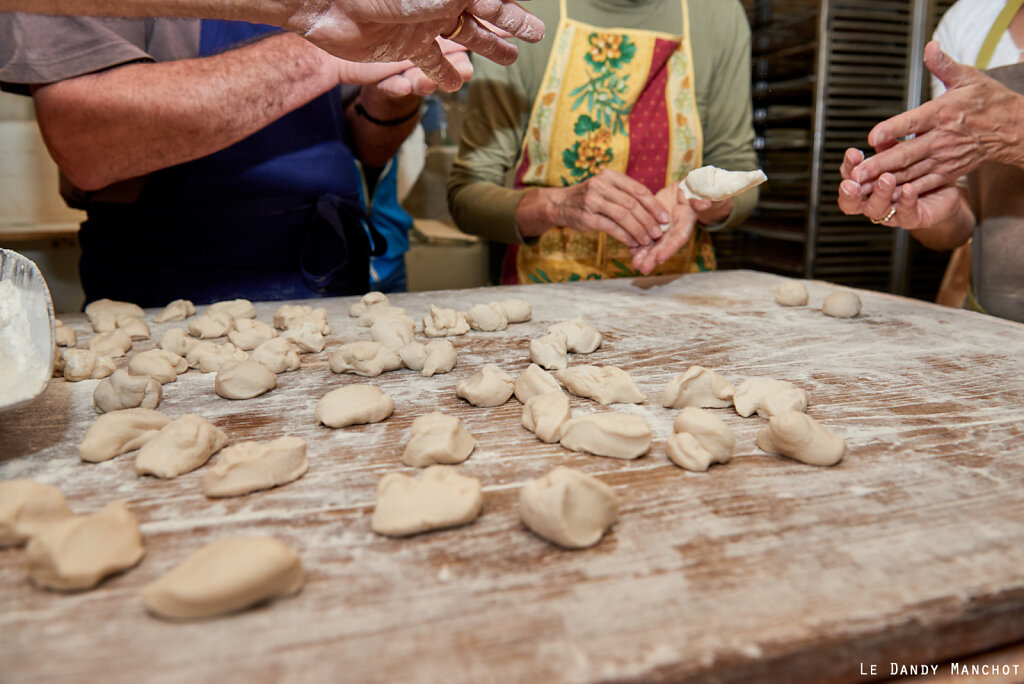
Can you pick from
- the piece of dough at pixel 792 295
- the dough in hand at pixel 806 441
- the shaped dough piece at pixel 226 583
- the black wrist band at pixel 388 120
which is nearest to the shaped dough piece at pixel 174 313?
the black wrist band at pixel 388 120

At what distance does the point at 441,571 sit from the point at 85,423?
660 mm

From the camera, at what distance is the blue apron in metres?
1.79

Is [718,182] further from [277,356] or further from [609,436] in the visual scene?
[277,356]

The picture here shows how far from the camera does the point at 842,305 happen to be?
1441mm

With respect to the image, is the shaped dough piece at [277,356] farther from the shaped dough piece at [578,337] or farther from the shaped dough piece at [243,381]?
the shaped dough piece at [578,337]

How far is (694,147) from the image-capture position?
2236 mm

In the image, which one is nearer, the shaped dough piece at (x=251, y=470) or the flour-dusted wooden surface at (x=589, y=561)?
the flour-dusted wooden surface at (x=589, y=561)

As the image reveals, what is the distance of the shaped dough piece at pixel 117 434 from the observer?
81cm

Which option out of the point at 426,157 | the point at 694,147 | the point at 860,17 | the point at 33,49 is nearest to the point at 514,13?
the point at 33,49

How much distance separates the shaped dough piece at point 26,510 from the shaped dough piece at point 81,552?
0.02 metres

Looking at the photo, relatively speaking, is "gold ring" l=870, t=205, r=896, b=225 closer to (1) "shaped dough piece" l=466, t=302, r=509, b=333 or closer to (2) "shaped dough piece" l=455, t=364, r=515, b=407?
(1) "shaped dough piece" l=466, t=302, r=509, b=333

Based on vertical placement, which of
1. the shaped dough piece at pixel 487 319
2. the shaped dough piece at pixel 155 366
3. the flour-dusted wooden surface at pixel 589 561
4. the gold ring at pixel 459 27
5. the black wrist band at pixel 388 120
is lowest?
the flour-dusted wooden surface at pixel 589 561

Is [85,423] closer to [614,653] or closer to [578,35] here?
[614,653]

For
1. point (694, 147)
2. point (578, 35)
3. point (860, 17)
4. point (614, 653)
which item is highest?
point (860, 17)
